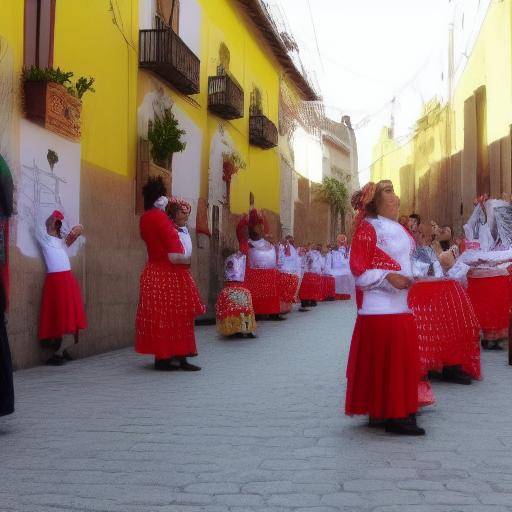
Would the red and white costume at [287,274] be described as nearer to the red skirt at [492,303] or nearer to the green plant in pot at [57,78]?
the red skirt at [492,303]

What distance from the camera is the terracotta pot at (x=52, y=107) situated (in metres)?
7.74

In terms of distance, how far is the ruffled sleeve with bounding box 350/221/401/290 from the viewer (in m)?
4.85

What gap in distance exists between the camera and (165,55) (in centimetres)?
1100

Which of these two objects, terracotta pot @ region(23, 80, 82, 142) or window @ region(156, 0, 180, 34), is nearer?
terracotta pot @ region(23, 80, 82, 142)

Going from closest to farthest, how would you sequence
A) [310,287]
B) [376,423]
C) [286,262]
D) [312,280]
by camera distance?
[376,423] → [286,262] → [310,287] → [312,280]

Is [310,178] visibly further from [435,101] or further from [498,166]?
[498,166]

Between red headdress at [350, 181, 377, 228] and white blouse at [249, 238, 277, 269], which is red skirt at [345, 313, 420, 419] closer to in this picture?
red headdress at [350, 181, 377, 228]

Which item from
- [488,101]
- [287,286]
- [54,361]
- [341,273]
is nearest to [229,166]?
[287,286]

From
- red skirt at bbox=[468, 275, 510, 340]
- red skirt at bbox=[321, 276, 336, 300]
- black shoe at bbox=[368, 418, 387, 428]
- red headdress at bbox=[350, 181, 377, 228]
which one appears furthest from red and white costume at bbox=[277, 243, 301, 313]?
red headdress at bbox=[350, 181, 377, 228]

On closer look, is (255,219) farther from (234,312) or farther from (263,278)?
(234,312)

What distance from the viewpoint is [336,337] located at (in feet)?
Answer: 36.3

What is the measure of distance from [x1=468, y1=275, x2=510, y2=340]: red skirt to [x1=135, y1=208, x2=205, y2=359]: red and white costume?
3642 millimetres

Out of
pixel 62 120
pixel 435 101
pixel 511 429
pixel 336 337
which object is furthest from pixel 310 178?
pixel 511 429

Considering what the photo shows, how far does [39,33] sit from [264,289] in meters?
6.76
